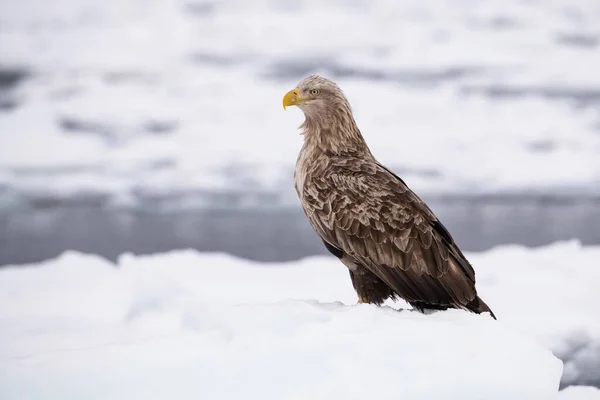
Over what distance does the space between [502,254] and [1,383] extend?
16.7ft

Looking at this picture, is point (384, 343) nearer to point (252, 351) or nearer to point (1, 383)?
point (252, 351)

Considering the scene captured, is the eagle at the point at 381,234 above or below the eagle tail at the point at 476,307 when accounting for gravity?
above

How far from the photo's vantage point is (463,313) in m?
4.25

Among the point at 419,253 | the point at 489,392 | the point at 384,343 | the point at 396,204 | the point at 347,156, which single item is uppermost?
the point at 347,156

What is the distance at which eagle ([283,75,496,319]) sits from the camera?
4.27 metres

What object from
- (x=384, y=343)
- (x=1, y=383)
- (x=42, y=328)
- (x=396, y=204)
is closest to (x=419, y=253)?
(x=396, y=204)

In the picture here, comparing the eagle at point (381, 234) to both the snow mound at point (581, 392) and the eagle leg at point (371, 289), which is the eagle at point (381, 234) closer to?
the eagle leg at point (371, 289)

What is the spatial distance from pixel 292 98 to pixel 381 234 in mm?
961

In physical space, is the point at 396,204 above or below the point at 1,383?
above

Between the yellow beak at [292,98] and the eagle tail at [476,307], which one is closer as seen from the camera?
the eagle tail at [476,307]

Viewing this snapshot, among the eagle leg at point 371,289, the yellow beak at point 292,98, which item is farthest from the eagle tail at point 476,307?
the yellow beak at point 292,98

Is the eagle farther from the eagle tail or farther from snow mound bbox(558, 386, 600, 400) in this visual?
snow mound bbox(558, 386, 600, 400)

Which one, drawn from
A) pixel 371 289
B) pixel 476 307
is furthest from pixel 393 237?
pixel 476 307

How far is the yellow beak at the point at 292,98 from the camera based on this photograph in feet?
15.0
